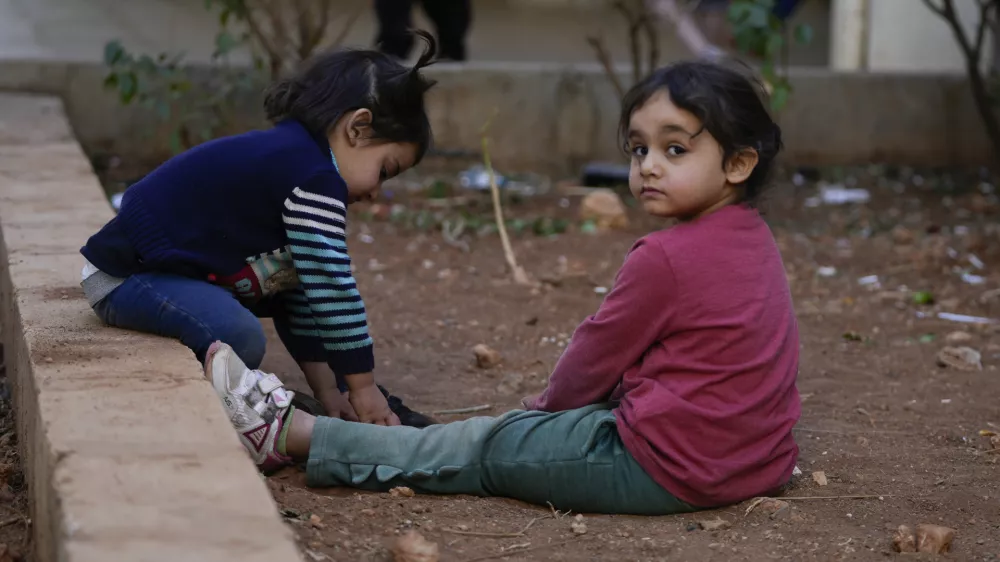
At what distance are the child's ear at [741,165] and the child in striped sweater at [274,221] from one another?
754 mm

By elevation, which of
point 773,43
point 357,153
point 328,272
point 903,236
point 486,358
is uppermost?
point 357,153

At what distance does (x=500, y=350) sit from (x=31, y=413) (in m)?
1.82

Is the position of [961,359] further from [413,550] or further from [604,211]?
[413,550]

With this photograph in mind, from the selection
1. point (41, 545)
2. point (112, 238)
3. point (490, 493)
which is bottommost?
point (490, 493)

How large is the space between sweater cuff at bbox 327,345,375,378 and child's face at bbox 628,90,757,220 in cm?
75

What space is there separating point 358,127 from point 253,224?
333 mm

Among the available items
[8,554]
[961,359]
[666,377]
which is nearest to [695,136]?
[666,377]

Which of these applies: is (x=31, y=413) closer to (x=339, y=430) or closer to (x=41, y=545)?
(x=41, y=545)

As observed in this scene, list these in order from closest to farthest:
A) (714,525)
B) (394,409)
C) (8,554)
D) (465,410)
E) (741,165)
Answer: (8,554)
(714,525)
(741,165)
(394,409)
(465,410)

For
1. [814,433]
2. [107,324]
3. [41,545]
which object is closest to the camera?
[41,545]

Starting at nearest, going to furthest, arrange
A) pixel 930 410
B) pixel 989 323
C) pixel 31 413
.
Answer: pixel 31 413 → pixel 930 410 → pixel 989 323

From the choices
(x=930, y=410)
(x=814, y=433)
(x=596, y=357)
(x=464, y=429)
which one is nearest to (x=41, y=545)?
(x=464, y=429)

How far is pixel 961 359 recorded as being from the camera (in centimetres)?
397

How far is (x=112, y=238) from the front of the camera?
9.93 feet
